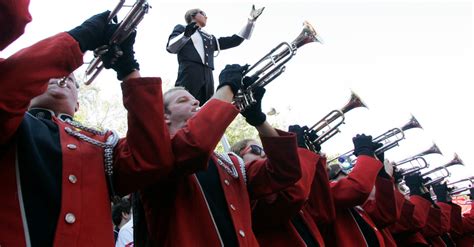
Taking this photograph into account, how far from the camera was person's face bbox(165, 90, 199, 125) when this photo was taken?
292cm

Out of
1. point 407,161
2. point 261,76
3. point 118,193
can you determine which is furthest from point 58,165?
point 407,161

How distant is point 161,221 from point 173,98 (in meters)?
0.78

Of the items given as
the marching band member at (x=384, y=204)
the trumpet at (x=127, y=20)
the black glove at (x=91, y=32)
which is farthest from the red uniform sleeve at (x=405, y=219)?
the black glove at (x=91, y=32)

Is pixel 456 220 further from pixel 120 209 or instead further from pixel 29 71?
pixel 29 71

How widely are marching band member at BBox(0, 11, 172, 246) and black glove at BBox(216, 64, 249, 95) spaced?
669 millimetres

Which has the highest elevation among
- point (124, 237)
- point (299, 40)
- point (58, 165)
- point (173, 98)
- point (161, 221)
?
point (299, 40)

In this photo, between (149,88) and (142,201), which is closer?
(149,88)

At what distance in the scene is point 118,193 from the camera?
7.52ft

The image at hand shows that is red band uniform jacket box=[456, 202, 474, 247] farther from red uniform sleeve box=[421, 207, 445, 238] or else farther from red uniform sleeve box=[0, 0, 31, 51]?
red uniform sleeve box=[0, 0, 31, 51]

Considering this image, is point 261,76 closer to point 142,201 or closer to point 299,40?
point 299,40

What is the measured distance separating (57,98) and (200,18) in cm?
312

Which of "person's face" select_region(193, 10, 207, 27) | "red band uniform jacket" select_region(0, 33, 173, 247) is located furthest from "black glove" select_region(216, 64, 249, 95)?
"person's face" select_region(193, 10, 207, 27)

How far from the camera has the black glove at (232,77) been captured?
2.86 meters

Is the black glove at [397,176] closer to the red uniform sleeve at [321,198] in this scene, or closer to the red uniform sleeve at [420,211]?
the red uniform sleeve at [420,211]
